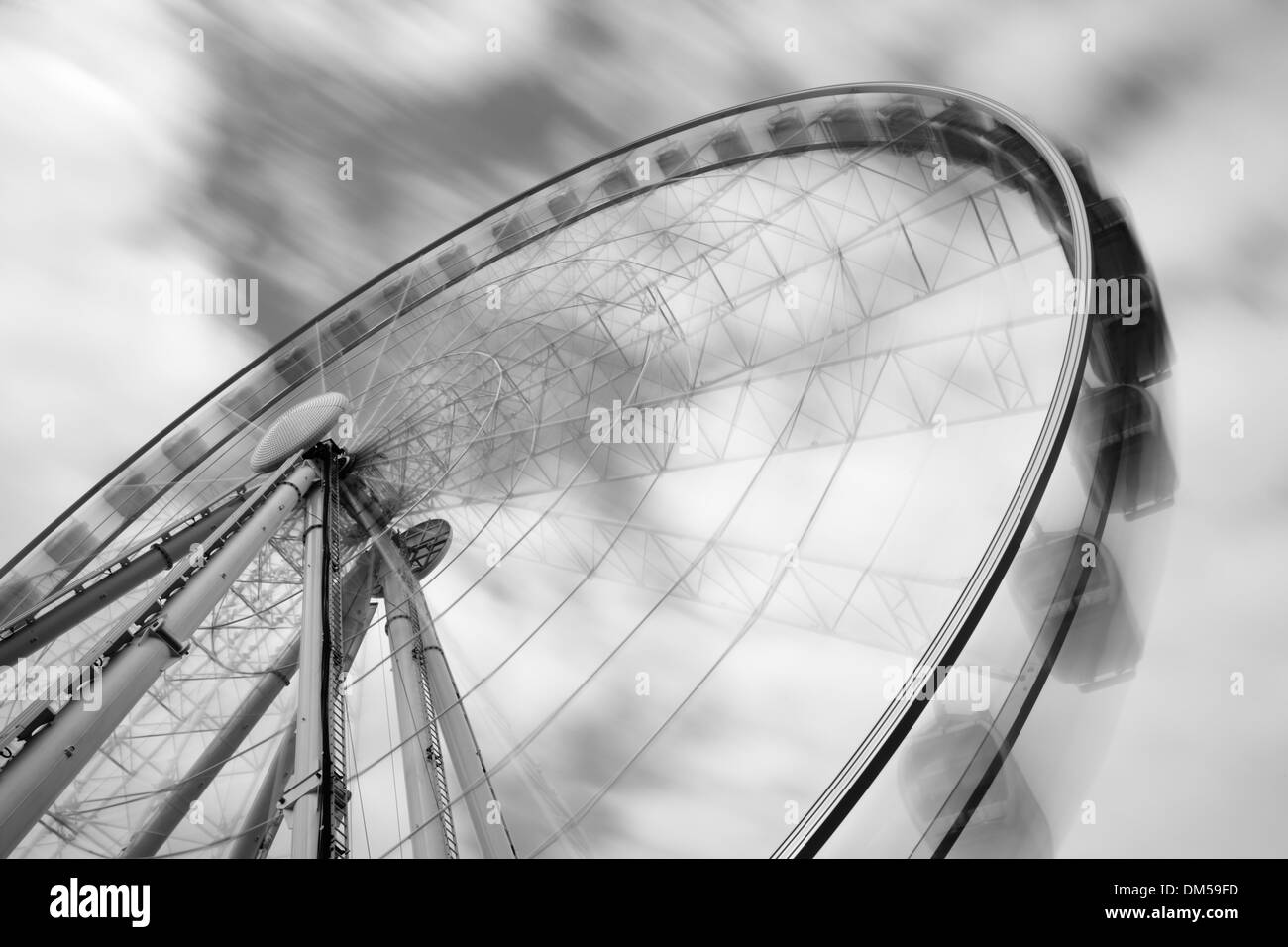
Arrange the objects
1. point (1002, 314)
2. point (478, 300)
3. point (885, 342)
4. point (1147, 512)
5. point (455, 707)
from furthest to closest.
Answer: point (478, 300) < point (455, 707) < point (885, 342) < point (1002, 314) < point (1147, 512)

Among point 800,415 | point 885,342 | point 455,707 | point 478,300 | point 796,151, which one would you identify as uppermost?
point 796,151

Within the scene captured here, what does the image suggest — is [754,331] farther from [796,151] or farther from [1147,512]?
[1147,512]

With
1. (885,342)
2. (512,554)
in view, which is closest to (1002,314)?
(885,342)

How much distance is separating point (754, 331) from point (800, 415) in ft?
8.48

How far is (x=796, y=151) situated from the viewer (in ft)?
59.4

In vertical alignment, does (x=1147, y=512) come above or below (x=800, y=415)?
below

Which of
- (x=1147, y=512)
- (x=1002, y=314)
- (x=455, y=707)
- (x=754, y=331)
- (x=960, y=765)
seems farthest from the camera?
(x=754, y=331)

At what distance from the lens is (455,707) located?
15992 mm

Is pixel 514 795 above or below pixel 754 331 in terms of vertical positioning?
below

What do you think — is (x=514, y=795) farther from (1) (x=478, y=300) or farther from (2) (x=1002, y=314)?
(1) (x=478, y=300)

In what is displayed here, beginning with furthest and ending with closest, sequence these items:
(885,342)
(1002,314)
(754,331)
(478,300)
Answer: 1. (478,300)
2. (754,331)
3. (885,342)
4. (1002,314)
